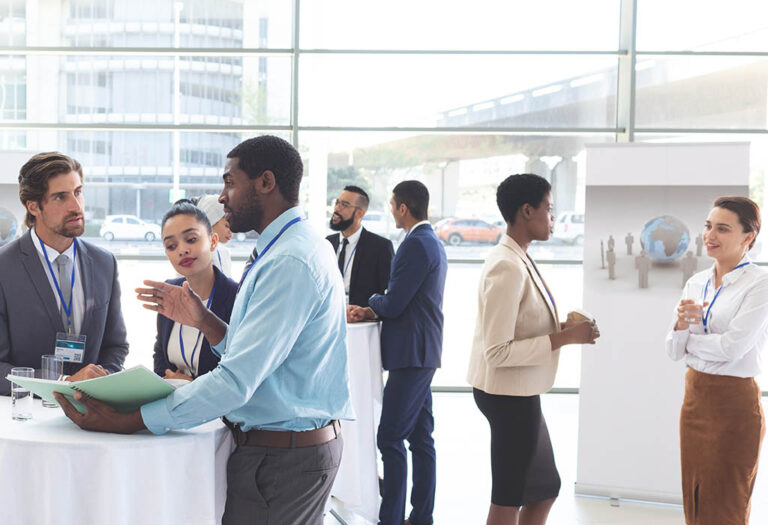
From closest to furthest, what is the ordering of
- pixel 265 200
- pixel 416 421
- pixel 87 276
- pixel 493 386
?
1. pixel 265 200
2. pixel 87 276
3. pixel 493 386
4. pixel 416 421

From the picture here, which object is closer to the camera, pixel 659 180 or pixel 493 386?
pixel 493 386

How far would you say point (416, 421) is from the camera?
4090mm

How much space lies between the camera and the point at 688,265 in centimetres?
450

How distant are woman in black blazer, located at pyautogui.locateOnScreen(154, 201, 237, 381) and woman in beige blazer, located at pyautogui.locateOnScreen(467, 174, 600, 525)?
0.99 meters

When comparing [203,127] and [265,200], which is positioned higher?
[203,127]

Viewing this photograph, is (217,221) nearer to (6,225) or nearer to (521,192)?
(6,225)

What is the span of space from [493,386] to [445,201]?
504 cm

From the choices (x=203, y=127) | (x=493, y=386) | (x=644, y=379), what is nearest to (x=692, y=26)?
(x=644, y=379)

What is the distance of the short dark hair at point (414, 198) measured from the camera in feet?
13.6

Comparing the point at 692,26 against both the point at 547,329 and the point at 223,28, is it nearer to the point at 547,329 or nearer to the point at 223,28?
the point at 223,28

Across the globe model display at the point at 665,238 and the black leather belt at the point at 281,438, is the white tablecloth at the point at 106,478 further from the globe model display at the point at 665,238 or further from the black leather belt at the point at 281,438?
the globe model display at the point at 665,238

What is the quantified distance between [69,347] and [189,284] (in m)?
0.47

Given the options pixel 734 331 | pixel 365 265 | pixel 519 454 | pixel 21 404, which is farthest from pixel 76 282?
pixel 734 331

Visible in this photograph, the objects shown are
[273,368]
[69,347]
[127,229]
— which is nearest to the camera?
[273,368]
